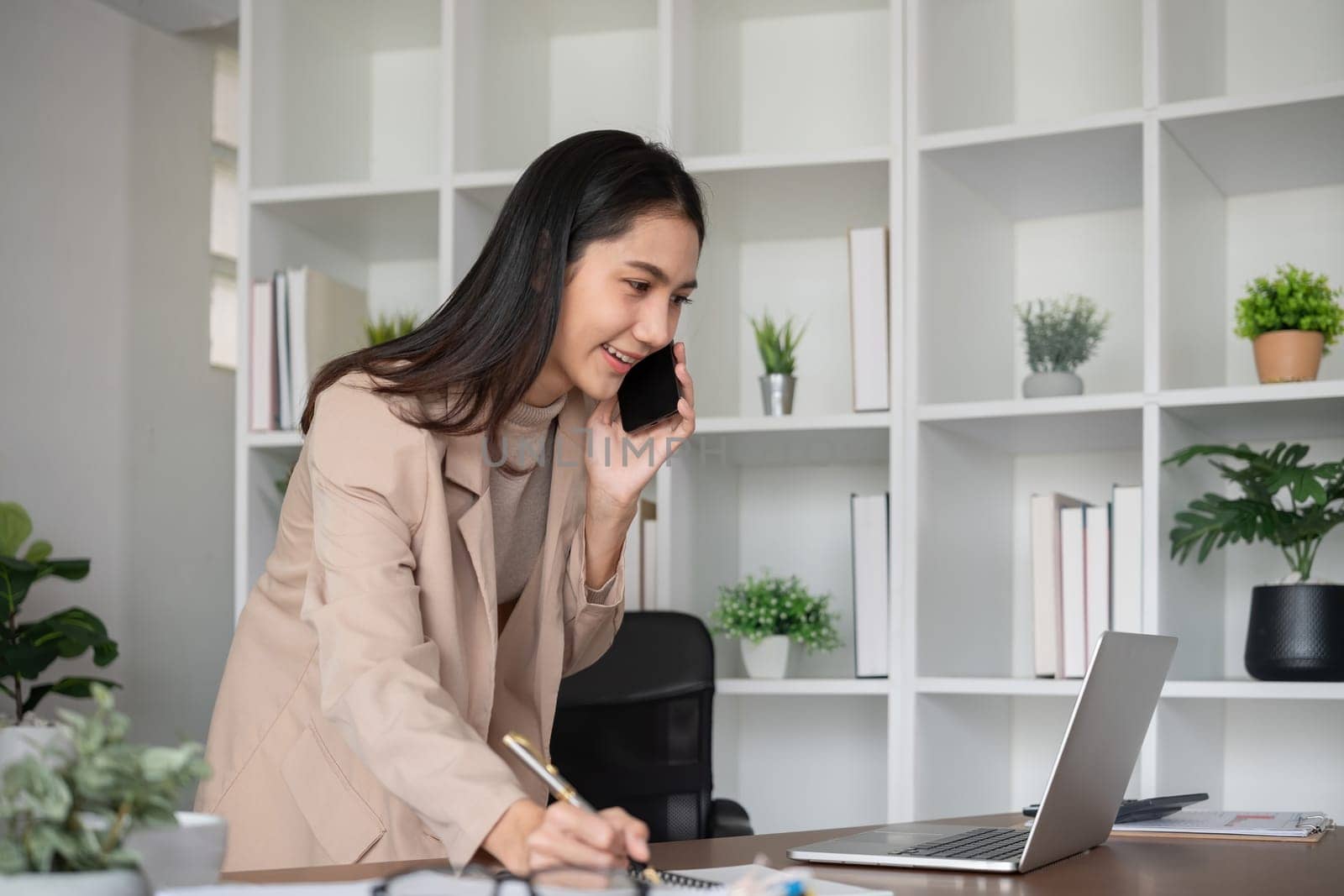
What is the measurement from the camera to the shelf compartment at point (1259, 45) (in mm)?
2600

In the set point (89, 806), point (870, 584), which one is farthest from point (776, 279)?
point (89, 806)

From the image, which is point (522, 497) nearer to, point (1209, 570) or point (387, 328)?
point (387, 328)

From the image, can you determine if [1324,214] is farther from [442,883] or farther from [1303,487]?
[442,883]

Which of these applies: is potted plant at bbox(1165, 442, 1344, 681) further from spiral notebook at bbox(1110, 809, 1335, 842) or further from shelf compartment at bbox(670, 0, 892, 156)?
shelf compartment at bbox(670, 0, 892, 156)

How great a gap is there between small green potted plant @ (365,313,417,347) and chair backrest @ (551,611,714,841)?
0.87 metres

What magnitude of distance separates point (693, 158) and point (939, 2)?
21.6 inches

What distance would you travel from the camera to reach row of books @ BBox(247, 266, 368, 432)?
275 centimetres

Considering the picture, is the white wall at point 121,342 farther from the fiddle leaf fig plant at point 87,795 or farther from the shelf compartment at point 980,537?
the fiddle leaf fig plant at point 87,795

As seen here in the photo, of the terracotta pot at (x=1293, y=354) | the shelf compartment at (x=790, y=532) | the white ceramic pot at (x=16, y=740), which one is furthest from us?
the shelf compartment at (x=790, y=532)

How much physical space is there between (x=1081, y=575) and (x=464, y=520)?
4.49 feet

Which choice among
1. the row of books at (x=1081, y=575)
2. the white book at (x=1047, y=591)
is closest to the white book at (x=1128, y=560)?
the row of books at (x=1081, y=575)

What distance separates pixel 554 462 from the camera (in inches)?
67.2

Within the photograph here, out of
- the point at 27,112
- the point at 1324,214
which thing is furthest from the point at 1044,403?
the point at 27,112

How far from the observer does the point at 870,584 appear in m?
2.54
